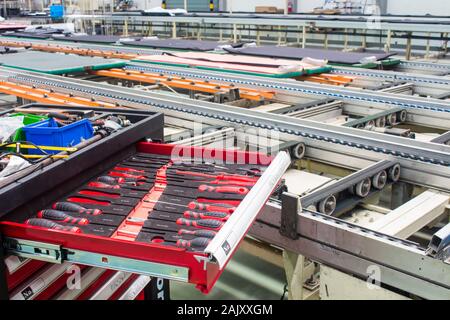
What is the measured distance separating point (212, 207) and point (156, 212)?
0.15 metres

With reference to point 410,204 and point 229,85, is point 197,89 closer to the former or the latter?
point 229,85

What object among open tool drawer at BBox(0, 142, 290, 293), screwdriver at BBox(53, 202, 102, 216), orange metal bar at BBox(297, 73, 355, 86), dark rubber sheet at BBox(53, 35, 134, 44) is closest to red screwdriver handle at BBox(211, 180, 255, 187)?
open tool drawer at BBox(0, 142, 290, 293)

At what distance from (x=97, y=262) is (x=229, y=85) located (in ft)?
8.48

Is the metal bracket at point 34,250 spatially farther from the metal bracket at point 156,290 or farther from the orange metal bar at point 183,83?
the orange metal bar at point 183,83

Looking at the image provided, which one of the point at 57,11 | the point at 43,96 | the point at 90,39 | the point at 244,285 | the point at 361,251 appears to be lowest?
the point at 244,285

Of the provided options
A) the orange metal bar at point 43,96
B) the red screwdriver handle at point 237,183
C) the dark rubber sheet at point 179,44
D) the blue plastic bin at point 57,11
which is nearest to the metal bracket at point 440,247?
the red screwdriver handle at point 237,183

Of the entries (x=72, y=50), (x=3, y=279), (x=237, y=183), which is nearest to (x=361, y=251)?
(x=237, y=183)

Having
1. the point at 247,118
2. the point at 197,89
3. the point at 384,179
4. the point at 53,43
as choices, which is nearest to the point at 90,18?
the point at 53,43

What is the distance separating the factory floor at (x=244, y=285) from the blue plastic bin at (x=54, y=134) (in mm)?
1238

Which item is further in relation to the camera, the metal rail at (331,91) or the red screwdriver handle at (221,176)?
the metal rail at (331,91)

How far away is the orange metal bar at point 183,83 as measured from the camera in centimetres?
328

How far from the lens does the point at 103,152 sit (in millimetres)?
1519

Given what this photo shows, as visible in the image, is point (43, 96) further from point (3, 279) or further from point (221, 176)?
point (3, 279)

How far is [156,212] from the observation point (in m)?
1.30
